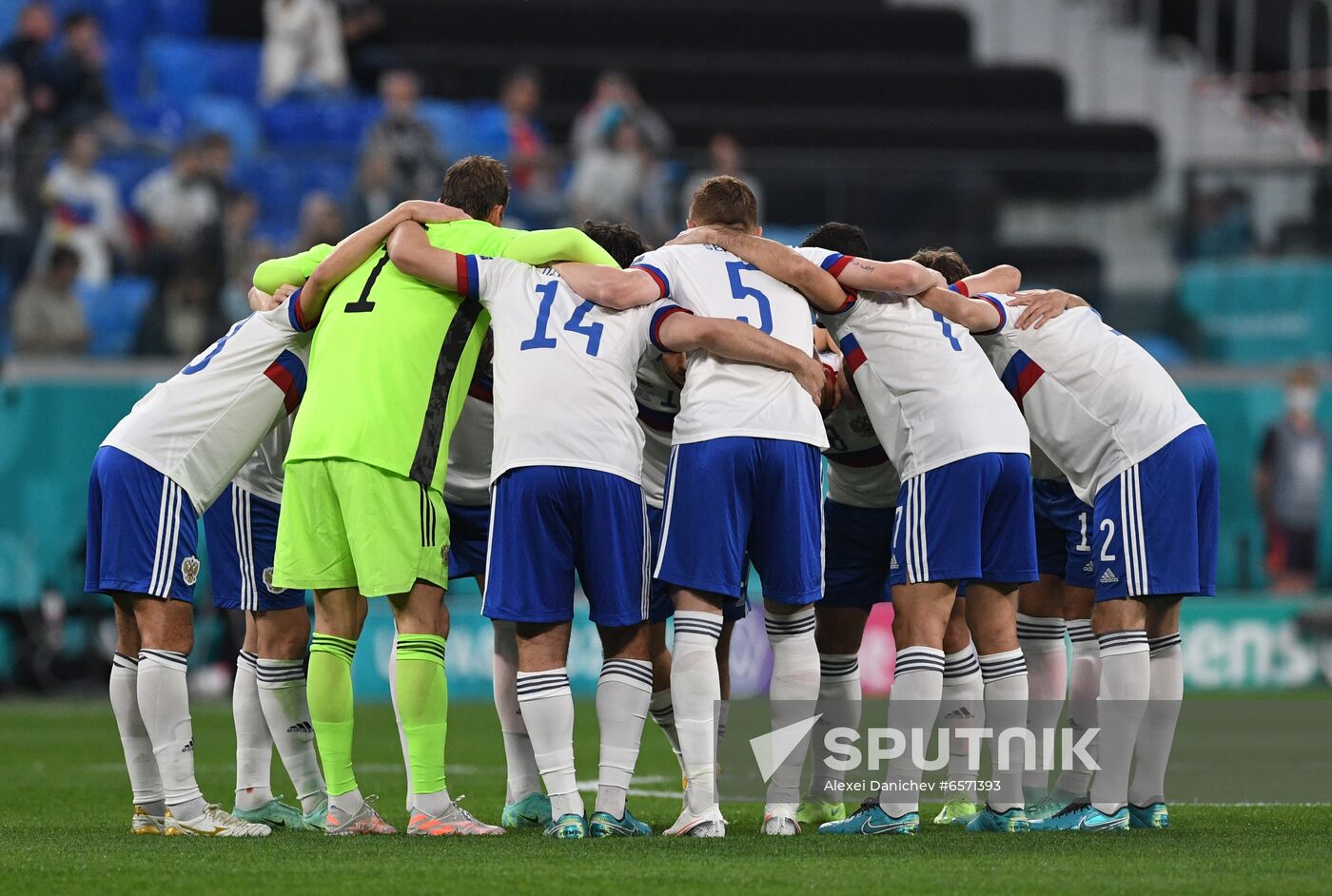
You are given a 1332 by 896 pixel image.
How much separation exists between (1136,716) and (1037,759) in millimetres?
608

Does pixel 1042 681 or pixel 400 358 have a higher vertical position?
pixel 400 358

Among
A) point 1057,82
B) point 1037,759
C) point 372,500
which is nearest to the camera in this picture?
point 372,500

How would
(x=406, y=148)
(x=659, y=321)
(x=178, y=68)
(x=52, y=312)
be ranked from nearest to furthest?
(x=659, y=321) → (x=52, y=312) → (x=406, y=148) → (x=178, y=68)

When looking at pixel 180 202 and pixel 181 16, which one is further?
pixel 181 16

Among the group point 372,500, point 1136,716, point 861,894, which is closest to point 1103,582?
point 1136,716

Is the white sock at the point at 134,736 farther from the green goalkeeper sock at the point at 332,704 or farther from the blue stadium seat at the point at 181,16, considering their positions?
the blue stadium seat at the point at 181,16

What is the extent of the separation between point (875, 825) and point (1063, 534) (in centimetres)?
176

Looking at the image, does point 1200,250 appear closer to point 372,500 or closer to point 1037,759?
point 1037,759

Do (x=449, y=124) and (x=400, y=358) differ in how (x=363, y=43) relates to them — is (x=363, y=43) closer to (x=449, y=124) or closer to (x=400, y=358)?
(x=449, y=124)

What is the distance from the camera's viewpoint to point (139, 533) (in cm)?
755

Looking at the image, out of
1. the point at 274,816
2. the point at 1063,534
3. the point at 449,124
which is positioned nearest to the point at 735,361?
the point at 1063,534

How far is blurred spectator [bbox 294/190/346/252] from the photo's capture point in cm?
1619

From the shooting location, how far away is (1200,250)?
58.6ft

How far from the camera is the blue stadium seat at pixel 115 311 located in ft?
51.5
